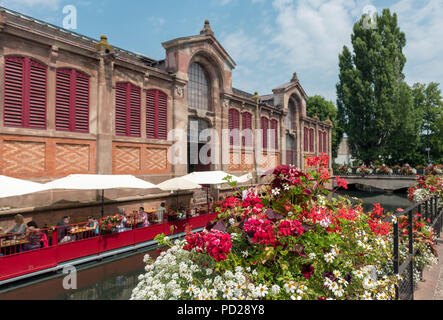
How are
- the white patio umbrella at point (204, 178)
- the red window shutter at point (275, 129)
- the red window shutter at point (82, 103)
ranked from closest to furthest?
the red window shutter at point (82, 103) → the white patio umbrella at point (204, 178) → the red window shutter at point (275, 129)

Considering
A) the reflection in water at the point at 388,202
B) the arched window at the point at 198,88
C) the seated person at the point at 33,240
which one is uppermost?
the arched window at the point at 198,88

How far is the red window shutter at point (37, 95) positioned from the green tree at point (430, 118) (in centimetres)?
5979

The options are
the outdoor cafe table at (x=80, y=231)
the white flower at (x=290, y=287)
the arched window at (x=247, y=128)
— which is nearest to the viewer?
the white flower at (x=290, y=287)

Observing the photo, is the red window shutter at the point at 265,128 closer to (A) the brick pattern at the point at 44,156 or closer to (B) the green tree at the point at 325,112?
(A) the brick pattern at the point at 44,156

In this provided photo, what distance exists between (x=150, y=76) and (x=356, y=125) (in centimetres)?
3617

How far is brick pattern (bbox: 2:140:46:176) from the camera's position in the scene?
1068 cm

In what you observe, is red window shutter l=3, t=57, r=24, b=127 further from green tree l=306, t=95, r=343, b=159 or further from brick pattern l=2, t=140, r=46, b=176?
green tree l=306, t=95, r=343, b=159

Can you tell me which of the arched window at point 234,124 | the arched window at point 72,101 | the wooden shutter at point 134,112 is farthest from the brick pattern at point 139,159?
the arched window at point 234,124

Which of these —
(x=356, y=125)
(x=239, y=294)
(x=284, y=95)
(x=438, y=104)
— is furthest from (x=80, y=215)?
(x=438, y=104)

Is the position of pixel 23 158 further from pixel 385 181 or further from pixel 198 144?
pixel 385 181

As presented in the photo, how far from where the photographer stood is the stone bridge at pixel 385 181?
1441 inches

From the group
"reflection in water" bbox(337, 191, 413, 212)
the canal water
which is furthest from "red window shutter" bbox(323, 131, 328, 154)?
the canal water

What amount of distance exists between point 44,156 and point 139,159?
16.4 ft

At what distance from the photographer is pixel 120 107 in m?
14.9
